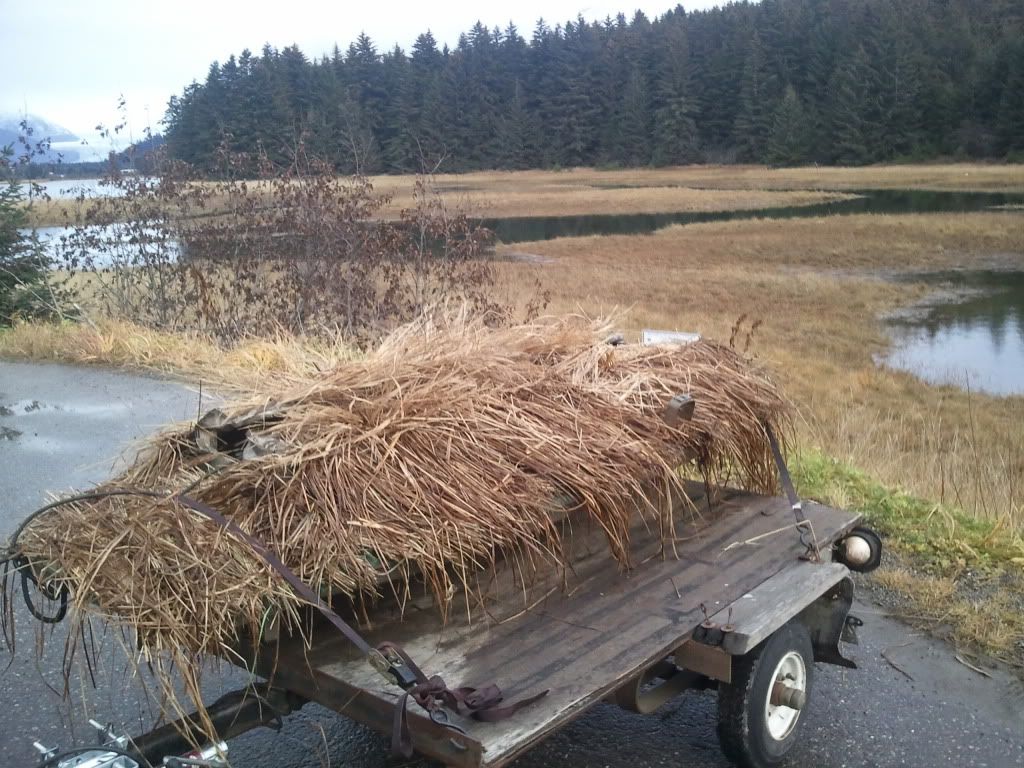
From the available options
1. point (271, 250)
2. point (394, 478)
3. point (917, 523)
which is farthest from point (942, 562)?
point (271, 250)

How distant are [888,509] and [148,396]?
21.1 ft

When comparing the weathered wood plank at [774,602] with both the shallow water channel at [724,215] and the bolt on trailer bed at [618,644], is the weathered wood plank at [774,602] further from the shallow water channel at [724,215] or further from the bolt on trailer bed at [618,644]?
the shallow water channel at [724,215]

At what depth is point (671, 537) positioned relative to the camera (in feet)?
12.9

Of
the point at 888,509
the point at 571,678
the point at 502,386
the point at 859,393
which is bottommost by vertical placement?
the point at 859,393

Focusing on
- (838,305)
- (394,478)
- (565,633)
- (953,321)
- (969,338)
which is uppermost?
(394,478)

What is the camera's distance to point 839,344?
65.0 feet

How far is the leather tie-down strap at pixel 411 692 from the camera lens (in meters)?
2.56

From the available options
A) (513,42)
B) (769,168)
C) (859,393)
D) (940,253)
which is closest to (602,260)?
(940,253)

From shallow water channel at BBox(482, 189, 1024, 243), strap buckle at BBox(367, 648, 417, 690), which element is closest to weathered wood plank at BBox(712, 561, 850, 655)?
strap buckle at BBox(367, 648, 417, 690)

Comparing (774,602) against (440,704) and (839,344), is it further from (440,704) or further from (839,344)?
(839,344)

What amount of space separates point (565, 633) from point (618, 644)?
0.19 metres

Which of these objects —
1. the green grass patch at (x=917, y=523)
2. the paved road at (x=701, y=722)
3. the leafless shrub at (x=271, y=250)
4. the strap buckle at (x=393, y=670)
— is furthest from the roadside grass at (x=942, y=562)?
the leafless shrub at (x=271, y=250)

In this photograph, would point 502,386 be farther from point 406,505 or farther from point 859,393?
point 859,393

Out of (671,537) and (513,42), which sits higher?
(513,42)
